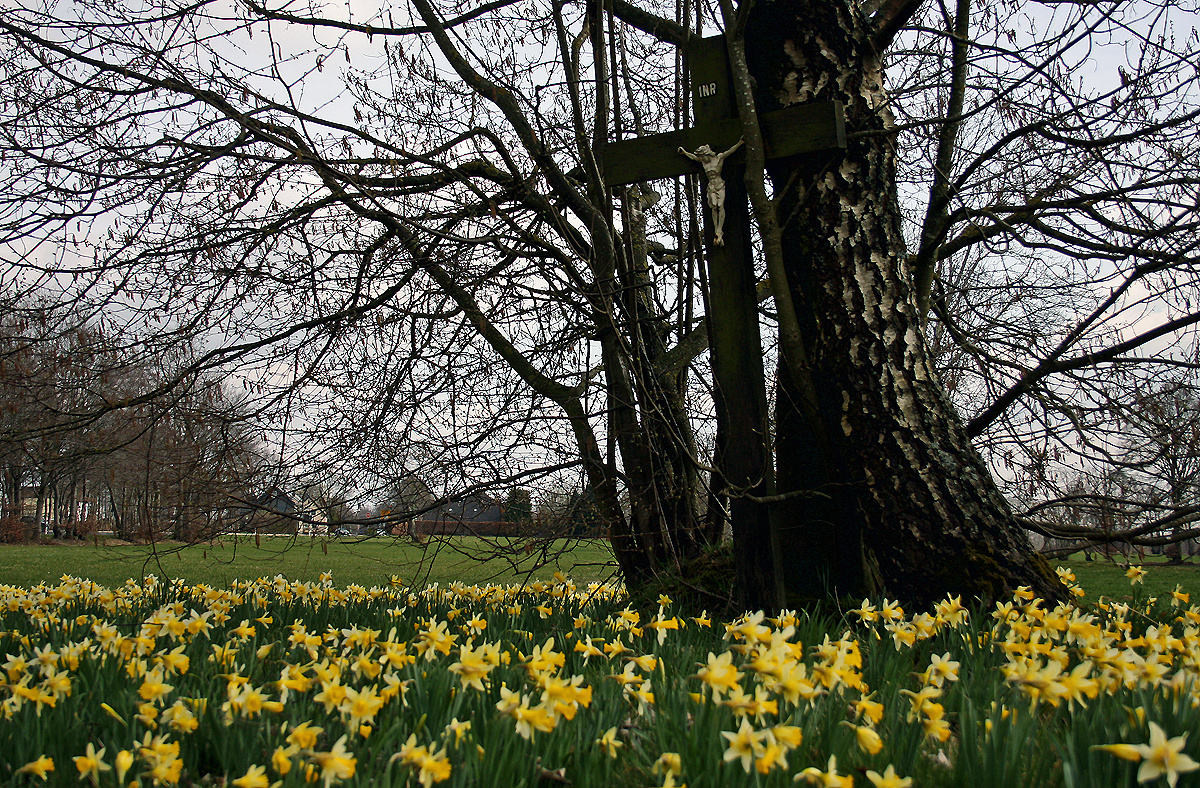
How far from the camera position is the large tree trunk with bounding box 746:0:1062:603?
10.4 ft

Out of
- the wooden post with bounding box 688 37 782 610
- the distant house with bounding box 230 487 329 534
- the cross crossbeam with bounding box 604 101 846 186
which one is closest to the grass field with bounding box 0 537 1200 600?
the distant house with bounding box 230 487 329 534

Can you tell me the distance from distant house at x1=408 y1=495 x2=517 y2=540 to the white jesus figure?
2149 mm

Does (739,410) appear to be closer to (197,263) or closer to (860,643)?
(860,643)

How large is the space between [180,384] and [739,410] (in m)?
3.95

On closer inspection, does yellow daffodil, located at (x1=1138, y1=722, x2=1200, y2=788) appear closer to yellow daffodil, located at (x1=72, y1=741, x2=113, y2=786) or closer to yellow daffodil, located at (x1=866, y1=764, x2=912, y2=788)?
yellow daffodil, located at (x1=866, y1=764, x2=912, y2=788)

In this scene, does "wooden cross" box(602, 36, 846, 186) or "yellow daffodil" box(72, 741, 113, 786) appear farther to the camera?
"wooden cross" box(602, 36, 846, 186)

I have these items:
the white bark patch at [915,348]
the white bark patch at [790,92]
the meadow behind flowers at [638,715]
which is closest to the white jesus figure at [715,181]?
the white bark patch at [790,92]

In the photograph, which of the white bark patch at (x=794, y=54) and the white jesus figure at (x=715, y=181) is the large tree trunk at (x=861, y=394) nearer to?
the white bark patch at (x=794, y=54)

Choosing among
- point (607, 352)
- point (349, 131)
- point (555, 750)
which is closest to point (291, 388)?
point (349, 131)

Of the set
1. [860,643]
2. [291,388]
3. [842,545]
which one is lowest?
[860,643]

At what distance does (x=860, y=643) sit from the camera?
9.76 feet

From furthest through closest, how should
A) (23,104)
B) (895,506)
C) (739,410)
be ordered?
(23,104)
(739,410)
(895,506)

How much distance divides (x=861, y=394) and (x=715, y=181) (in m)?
1.19

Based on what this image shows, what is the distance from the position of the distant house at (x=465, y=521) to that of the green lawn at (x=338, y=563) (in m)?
0.09
